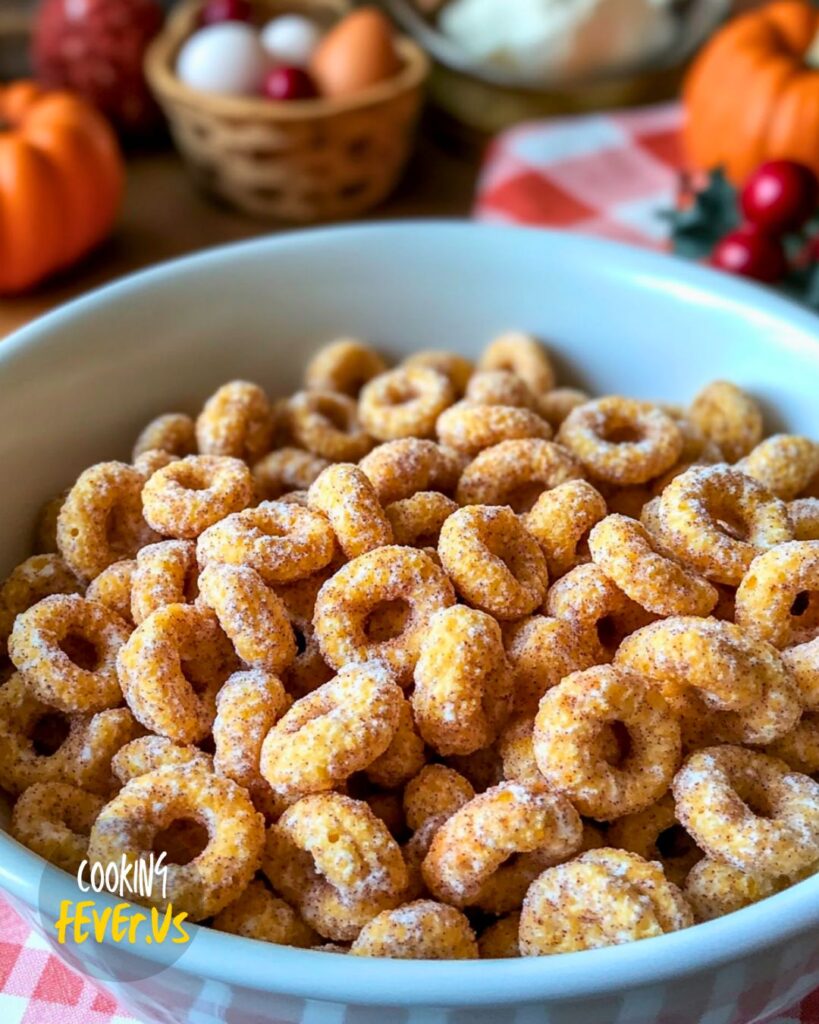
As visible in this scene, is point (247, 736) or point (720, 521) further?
point (720, 521)

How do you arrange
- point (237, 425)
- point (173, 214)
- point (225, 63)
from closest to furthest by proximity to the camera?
point (237, 425) < point (225, 63) < point (173, 214)

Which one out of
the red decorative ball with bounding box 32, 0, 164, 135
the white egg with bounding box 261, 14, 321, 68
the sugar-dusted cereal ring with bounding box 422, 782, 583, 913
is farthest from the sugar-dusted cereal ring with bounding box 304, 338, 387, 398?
the red decorative ball with bounding box 32, 0, 164, 135

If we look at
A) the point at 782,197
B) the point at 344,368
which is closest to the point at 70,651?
the point at 344,368

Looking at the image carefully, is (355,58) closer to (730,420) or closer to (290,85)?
(290,85)

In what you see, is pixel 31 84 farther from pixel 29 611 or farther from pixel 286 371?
pixel 29 611

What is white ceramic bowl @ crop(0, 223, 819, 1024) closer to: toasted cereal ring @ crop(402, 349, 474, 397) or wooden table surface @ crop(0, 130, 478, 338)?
toasted cereal ring @ crop(402, 349, 474, 397)

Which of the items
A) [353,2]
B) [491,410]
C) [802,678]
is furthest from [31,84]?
[802,678]

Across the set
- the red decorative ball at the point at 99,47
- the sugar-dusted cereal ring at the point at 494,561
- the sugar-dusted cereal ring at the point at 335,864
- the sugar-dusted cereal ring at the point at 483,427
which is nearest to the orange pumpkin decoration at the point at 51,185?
the red decorative ball at the point at 99,47
